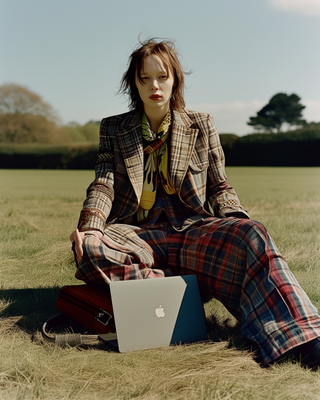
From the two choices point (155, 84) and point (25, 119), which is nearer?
point (155, 84)

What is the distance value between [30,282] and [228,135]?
1035 inches

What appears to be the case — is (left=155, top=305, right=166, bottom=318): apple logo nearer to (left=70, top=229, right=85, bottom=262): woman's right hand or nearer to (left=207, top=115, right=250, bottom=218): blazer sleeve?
(left=70, top=229, right=85, bottom=262): woman's right hand

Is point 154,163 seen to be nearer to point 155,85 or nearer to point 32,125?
point 155,85

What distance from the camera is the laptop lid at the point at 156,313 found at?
7.01 ft

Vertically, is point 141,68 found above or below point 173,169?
above

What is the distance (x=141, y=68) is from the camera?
2.66 metres

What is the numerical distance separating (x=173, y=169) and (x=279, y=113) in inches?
1735

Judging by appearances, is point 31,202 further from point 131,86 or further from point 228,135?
point 228,135

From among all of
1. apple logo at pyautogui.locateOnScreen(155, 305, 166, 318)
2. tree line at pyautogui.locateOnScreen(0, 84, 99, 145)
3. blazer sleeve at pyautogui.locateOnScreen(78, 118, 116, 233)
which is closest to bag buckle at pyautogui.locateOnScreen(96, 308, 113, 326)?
apple logo at pyautogui.locateOnScreen(155, 305, 166, 318)

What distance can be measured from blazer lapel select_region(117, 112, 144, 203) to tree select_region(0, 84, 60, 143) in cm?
3293

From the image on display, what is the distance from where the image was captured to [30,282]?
132 inches

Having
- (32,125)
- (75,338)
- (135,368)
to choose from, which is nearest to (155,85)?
(75,338)

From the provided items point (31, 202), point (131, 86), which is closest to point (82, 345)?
point (131, 86)

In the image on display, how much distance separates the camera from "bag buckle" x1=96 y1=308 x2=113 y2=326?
7.44 ft
